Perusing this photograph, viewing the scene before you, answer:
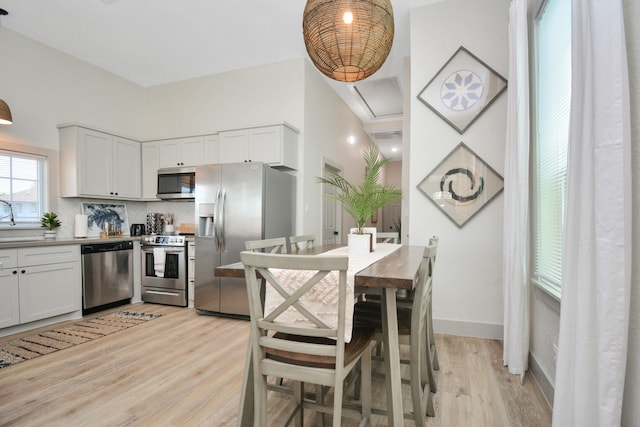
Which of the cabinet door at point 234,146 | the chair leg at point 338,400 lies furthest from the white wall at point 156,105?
the chair leg at point 338,400

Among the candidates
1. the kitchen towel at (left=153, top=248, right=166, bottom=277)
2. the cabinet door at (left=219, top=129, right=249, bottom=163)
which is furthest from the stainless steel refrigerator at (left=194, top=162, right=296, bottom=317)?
the kitchen towel at (left=153, top=248, right=166, bottom=277)

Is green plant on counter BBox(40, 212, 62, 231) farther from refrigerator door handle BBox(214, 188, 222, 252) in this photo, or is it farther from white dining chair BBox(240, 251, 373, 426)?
white dining chair BBox(240, 251, 373, 426)

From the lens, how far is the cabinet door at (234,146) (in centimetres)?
416

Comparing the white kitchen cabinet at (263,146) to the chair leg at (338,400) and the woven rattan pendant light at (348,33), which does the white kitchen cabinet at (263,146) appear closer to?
the woven rattan pendant light at (348,33)

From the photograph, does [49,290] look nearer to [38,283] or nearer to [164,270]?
[38,283]

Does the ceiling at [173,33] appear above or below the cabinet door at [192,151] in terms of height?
above

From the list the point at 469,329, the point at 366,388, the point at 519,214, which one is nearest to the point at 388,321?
the point at 366,388

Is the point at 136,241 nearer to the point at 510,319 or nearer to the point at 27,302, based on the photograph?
the point at 27,302

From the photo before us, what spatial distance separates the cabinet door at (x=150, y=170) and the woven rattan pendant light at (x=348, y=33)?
11.9 feet

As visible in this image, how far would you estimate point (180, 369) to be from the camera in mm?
2383

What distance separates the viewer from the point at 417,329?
5.13 ft

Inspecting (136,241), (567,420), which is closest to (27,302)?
(136,241)

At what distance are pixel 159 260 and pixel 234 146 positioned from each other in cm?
177

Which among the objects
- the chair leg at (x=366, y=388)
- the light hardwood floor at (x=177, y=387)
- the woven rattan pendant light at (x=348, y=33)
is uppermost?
the woven rattan pendant light at (x=348, y=33)
